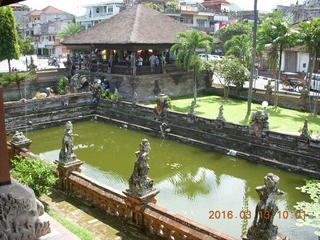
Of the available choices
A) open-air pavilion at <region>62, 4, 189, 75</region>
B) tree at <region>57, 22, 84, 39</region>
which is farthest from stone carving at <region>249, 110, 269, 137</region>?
tree at <region>57, 22, 84, 39</region>

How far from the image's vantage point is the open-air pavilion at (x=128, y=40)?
73.7ft

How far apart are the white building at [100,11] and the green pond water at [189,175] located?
35674 millimetres

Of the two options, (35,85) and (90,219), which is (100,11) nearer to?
(35,85)

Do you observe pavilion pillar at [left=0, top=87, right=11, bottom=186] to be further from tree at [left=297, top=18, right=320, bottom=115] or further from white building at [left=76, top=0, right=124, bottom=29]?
white building at [left=76, top=0, right=124, bottom=29]

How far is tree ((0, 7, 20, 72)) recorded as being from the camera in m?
25.1

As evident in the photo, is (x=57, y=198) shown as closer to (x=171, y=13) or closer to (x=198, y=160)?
(x=198, y=160)

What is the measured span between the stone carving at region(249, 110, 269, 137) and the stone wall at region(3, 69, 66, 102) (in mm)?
16266

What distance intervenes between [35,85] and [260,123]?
17.2 meters

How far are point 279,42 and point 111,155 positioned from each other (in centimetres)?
1137

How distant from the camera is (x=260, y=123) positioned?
43.5ft

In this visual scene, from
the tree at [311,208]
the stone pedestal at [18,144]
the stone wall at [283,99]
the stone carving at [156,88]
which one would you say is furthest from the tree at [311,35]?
the stone pedestal at [18,144]

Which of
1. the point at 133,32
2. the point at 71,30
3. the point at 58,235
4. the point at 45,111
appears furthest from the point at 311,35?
the point at 71,30

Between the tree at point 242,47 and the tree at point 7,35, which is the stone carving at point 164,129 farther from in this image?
the tree at point 7,35

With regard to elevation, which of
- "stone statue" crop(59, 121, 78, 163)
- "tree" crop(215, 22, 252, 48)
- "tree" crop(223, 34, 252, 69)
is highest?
"tree" crop(215, 22, 252, 48)
